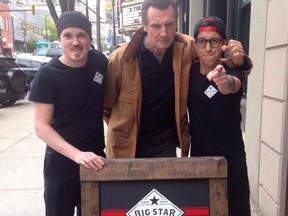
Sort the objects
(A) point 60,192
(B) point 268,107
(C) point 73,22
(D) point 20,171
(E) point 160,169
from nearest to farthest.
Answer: (E) point 160,169 → (C) point 73,22 → (A) point 60,192 → (B) point 268,107 → (D) point 20,171

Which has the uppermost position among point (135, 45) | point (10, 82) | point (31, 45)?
point (31, 45)

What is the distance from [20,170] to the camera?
19.7 feet

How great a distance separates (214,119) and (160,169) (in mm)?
517

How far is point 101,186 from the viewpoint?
2188mm

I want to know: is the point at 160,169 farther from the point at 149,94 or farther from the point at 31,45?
the point at 31,45

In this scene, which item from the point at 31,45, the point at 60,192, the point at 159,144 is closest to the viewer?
the point at 60,192

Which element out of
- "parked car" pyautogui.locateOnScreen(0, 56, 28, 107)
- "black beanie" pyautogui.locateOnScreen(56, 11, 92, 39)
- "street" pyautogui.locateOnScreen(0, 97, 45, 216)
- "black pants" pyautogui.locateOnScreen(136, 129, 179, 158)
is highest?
"black beanie" pyautogui.locateOnScreen(56, 11, 92, 39)

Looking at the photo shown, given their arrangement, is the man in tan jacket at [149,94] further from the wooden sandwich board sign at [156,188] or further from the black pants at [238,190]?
the wooden sandwich board sign at [156,188]

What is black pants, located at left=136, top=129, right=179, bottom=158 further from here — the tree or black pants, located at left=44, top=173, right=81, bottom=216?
the tree

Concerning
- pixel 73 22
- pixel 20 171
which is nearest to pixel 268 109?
pixel 73 22

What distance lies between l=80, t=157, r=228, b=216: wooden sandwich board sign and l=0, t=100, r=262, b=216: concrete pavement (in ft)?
7.25

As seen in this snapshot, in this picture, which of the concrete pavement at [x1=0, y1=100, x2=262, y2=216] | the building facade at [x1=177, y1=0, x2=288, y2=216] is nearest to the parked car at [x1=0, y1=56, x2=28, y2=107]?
the concrete pavement at [x1=0, y1=100, x2=262, y2=216]

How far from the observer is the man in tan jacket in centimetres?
265

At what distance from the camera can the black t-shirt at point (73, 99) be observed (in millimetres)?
2473
